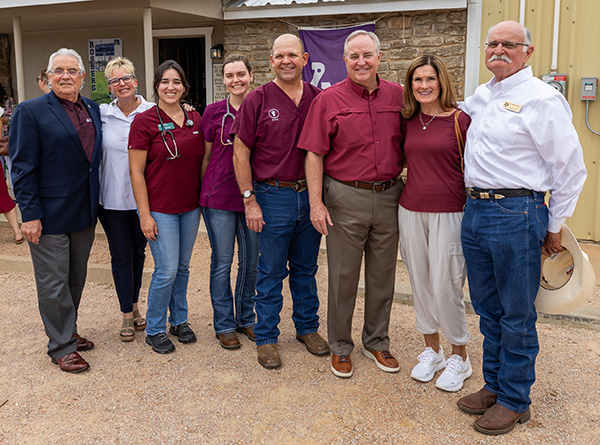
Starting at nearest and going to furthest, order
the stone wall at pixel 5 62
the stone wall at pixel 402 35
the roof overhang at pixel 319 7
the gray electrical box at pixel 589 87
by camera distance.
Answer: the gray electrical box at pixel 589 87
the roof overhang at pixel 319 7
the stone wall at pixel 402 35
the stone wall at pixel 5 62

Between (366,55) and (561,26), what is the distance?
13.6 feet

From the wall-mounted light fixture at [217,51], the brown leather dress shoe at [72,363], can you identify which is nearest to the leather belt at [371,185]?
the brown leather dress shoe at [72,363]

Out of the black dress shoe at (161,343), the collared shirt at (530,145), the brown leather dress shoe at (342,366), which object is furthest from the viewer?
the black dress shoe at (161,343)

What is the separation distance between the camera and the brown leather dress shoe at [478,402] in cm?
306

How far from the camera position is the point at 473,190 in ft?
9.55

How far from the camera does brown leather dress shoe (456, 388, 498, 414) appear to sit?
10.0ft

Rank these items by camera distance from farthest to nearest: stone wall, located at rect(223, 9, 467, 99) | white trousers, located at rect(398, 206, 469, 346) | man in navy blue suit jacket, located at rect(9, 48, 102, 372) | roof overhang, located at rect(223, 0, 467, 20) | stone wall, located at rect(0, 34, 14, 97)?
1. stone wall, located at rect(0, 34, 14, 97)
2. stone wall, located at rect(223, 9, 467, 99)
3. roof overhang, located at rect(223, 0, 467, 20)
4. man in navy blue suit jacket, located at rect(9, 48, 102, 372)
5. white trousers, located at rect(398, 206, 469, 346)

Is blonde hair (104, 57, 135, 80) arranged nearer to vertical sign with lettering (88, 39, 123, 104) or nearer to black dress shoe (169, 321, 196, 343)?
black dress shoe (169, 321, 196, 343)

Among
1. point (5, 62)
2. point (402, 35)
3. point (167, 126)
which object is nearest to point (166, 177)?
point (167, 126)

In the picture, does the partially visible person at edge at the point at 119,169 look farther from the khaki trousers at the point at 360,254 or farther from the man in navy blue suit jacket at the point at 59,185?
the khaki trousers at the point at 360,254

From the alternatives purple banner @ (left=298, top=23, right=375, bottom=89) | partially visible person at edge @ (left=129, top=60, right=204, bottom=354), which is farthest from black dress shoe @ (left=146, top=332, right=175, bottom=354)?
purple banner @ (left=298, top=23, right=375, bottom=89)

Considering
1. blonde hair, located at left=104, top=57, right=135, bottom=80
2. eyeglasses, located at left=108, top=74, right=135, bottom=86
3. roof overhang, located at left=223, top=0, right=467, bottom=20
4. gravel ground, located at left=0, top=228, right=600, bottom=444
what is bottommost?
gravel ground, located at left=0, top=228, right=600, bottom=444

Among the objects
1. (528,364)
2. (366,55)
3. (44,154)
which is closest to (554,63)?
(366,55)

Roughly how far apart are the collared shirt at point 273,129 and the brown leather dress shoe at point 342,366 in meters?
1.19
